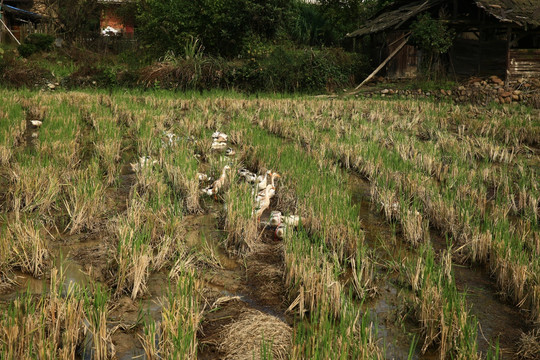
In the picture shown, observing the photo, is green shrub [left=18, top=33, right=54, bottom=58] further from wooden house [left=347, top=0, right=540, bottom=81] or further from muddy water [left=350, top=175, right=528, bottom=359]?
muddy water [left=350, top=175, right=528, bottom=359]

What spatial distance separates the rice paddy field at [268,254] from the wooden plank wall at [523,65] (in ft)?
40.7

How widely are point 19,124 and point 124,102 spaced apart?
3655 mm

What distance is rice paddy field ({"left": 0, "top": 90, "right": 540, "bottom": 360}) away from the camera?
2.24 meters

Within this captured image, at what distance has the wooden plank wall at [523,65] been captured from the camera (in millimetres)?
17594

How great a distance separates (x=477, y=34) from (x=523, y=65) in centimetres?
296

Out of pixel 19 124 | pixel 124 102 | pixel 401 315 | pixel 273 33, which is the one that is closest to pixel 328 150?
pixel 401 315

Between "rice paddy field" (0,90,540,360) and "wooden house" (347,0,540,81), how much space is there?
1242cm

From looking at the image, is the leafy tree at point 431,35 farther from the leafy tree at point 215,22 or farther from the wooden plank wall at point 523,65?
the leafy tree at point 215,22

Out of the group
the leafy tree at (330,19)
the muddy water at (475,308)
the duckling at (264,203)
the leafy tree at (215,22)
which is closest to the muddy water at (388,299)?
the muddy water at (475,308)

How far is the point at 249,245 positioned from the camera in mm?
3463

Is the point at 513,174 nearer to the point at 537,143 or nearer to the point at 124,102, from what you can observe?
the point at 537,143

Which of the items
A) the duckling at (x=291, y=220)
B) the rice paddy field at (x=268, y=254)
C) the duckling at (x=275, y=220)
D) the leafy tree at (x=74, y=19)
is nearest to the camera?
the rice paddy field at (x=268, y=254)

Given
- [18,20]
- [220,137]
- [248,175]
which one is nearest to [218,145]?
[220,137]

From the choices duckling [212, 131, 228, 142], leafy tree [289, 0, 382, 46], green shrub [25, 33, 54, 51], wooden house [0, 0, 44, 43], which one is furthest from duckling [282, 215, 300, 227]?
wooden house [0, 0, 44, 43]
